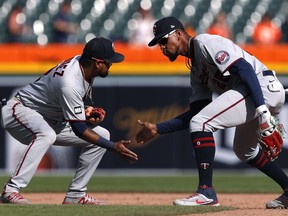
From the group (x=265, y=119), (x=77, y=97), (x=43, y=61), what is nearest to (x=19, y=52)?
(x=43, y=61)

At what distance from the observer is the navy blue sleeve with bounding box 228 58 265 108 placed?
6.23 meters

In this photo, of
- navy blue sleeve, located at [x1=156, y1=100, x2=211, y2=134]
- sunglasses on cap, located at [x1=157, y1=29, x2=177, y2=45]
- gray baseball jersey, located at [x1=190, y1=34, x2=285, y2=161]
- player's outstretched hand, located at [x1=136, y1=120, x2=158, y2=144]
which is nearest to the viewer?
gray baseball jersey, located at [x1=190, y1=34, x2=285, y2=161]

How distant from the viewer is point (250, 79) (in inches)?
245

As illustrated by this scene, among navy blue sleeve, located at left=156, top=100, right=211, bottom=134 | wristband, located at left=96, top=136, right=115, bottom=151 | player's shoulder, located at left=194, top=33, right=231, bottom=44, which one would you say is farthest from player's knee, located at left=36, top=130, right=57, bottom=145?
player's shoulder, located at left=194, top=33, right=231, bottom=44

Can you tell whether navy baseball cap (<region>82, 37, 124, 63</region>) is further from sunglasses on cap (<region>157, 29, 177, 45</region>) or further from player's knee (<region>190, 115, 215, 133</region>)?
player's knee (<region>190, 115, 215, 133</region>)

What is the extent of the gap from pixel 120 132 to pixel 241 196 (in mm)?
3709

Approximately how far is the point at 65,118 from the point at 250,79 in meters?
1.55

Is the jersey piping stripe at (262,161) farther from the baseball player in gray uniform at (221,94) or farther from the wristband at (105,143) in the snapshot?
the wristband at (105,143)

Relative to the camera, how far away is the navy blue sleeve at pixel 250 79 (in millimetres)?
6227

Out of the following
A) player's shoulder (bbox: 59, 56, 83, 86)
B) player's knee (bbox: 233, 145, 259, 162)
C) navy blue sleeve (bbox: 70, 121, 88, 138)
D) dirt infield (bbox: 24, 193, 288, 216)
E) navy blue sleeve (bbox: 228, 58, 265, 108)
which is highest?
navy blue sleeve (bbox: 228, 58, 265, 108)

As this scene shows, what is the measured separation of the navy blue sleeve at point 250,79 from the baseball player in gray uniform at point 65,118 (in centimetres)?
103

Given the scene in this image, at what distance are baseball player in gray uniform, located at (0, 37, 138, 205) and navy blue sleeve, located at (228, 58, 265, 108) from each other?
103cm

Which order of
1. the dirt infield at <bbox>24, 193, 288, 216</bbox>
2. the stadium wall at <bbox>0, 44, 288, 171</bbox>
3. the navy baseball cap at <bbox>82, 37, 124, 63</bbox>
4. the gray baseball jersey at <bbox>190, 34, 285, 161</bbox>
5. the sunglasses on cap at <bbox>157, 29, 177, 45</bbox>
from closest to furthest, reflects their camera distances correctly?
the gray baseball jersey at <bbox>190, 34, 285, 161</bbox> → the sunglasses on cap at <bbox>157, 29, 177, 45</bbox> → the navy baseball cap at <bbox>82, 37, 124, 63</bbox> → the dirt infield at <bbox>24, 193, 288, 216</bbox> → the stadium wall at <bbox>0, 44, 288, 171</bbox>

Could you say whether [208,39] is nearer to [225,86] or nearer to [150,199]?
[225,86]
